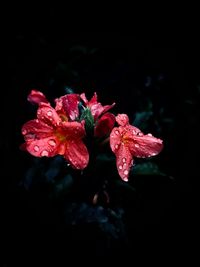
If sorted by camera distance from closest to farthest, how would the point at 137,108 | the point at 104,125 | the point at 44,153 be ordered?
1. the point at 44,153
2. the point at 104,125
3. the point at 137,108

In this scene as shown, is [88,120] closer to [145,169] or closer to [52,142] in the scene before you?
[52,142]

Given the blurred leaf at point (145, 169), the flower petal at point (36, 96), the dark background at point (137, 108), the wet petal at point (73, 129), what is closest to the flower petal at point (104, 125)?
the wet petal at point (73, 129)

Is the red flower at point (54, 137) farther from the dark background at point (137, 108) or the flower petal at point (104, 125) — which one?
the dark background at point (137, 108)

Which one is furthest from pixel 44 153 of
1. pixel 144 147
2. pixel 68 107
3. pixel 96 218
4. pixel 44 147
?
pixel 96 218

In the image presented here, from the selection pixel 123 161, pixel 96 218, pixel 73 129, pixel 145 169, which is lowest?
pixel 96 218

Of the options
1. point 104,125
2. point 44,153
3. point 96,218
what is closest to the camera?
point 44,153

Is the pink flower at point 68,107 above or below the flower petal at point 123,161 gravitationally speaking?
above

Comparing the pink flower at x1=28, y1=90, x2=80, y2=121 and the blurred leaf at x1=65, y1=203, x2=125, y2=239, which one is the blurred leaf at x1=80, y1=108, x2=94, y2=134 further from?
the blurred leaf at x1=65, y1=203, x2=125, y2=239

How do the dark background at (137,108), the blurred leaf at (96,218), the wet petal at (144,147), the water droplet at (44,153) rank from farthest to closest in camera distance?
the dark background at (137,108)
the blurred leaf at (96,218)
the wet petal at (144,147)
the water droplet at (44,153)
